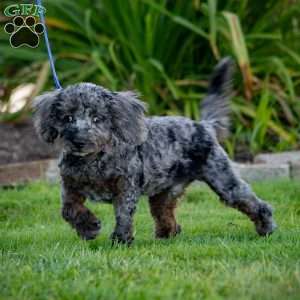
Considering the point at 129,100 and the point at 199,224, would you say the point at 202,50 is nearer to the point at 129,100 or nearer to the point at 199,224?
the point at 199,224

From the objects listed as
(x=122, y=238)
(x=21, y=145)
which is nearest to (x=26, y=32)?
(x=122, y=238)

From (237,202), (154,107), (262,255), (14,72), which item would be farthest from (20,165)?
(262,255)

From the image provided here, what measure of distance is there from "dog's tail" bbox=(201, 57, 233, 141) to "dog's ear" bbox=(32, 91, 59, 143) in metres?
1.54

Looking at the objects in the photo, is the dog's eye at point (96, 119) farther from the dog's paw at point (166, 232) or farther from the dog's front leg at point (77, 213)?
the dog's paw at point (166, 232)

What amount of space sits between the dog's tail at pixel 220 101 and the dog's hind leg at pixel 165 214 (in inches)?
27.6

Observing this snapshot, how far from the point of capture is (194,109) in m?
10.6

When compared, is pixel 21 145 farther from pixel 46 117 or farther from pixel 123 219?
pixel 123 219

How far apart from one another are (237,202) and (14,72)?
21.0ft

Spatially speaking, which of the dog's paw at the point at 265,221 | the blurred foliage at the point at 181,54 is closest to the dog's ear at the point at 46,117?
the dog's paw at the point at 265,221

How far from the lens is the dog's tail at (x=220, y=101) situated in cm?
692

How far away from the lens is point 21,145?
10.6 m

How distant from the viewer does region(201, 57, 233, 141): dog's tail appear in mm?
6922

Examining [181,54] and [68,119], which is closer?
[68,119]

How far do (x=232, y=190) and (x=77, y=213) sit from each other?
1.25 m
